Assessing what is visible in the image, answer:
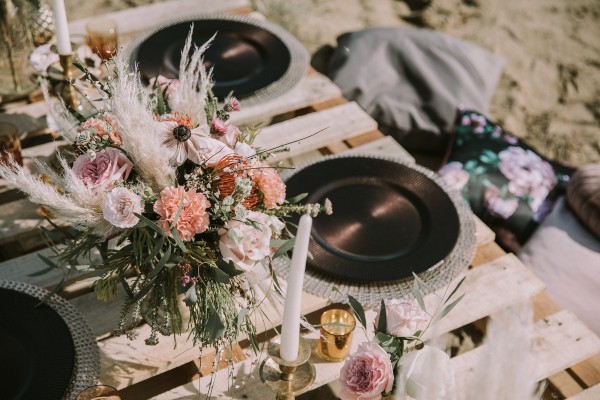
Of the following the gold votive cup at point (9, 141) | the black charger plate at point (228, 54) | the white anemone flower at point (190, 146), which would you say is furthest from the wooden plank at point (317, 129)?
the white anemone flower at point (190, 146)

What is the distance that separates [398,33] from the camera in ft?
9.00

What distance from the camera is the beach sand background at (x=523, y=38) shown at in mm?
2916

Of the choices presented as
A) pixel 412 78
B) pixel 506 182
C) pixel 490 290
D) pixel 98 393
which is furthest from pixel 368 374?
pixel 412 78

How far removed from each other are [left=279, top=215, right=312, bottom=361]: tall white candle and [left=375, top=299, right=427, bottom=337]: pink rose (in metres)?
0.18

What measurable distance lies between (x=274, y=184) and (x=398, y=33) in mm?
1871

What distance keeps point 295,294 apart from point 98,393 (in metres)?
0.42

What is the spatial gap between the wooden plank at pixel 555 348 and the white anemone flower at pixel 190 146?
0.68 metres

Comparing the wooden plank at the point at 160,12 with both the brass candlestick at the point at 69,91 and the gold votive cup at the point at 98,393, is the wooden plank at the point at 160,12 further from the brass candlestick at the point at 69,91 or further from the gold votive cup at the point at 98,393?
the gold votive cup at the point at 98,393

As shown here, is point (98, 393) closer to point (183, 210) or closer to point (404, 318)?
point (183, 210)

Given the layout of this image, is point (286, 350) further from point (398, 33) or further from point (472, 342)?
point (398, 33)

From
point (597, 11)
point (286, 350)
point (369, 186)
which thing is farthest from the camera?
point (597, 11)

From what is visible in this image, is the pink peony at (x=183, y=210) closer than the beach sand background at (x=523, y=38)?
Yes

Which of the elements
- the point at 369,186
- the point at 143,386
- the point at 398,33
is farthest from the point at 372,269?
Answer: the point at 398,33

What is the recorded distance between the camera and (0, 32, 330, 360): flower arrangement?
99 centimetres
